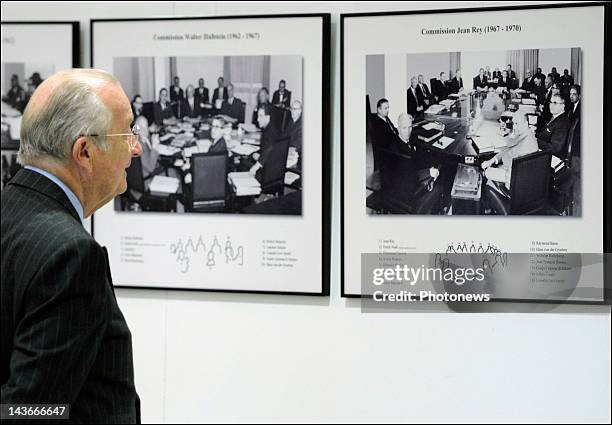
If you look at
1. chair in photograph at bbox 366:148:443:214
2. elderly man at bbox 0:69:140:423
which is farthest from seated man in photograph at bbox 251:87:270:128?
elderly man at bbox 0:69:140:423

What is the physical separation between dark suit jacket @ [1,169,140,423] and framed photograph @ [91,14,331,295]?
94 cm

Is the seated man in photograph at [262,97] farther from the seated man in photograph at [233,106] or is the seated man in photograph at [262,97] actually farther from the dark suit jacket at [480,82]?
the dark suit jacket at [480,82]

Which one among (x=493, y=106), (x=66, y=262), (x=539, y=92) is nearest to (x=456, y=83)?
(x=493, y=106)

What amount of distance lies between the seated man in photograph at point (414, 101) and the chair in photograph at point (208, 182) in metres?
0.54

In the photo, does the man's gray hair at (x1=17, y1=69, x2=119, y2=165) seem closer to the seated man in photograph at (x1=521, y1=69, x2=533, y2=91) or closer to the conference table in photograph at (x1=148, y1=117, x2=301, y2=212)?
the conference table in photograph at (x1=148, y1=117, x2=301, y2=212)

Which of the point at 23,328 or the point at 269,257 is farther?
the point at 269,257

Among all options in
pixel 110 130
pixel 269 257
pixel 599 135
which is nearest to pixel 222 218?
pixel 269 257

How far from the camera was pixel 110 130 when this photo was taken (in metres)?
1.28

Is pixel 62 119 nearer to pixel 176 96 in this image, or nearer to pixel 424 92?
pixel 176 96

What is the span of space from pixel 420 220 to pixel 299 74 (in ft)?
1.73

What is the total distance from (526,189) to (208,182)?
2.90 ft

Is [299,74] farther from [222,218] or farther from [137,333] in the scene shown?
[137,333]

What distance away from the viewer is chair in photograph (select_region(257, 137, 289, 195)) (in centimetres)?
211

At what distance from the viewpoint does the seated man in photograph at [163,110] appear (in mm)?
2170
